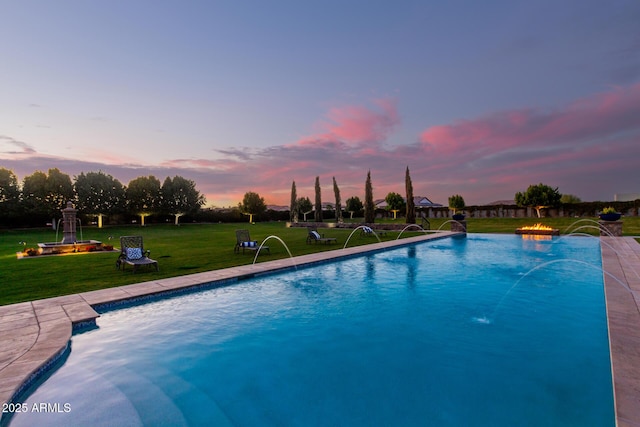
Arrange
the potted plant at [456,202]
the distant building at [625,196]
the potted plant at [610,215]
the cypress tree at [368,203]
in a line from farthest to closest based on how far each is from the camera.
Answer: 1. the potted plant at [456,202]
2. the distant building at [625,196]
3. the cypress tree at [368,203]
4. the potted plant at [610,215]

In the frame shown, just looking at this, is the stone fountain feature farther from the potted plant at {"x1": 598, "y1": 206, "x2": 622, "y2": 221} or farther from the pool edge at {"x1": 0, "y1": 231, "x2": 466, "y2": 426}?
the potted plant at {"x1": 598, "y1": 206, "x2": 622, "y2": 221}

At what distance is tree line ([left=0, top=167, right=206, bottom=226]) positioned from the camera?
1436 inches

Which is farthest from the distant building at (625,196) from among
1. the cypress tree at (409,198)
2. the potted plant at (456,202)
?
the cypress tree at (409,198)

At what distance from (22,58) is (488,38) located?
2544 cm

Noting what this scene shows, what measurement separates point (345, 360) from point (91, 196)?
47798 mm

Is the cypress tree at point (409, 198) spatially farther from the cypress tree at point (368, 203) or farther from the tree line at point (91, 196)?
the tree line at point (91, 196)

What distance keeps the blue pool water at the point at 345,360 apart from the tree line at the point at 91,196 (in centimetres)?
4198

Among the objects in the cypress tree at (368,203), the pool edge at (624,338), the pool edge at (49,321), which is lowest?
the pool edge at (624,338)

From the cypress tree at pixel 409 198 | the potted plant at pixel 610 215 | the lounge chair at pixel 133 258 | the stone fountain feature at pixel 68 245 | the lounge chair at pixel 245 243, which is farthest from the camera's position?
the cypress tree at pixel 409 198

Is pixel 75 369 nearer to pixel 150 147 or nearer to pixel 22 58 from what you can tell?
pixel 22 58

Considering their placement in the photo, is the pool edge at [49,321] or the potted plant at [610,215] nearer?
the pool edge at [49,321]

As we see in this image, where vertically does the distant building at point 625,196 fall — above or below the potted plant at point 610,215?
above

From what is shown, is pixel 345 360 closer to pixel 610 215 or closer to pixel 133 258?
pixel 133 258

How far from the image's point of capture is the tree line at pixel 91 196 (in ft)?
120
